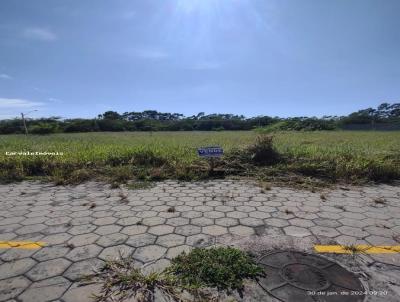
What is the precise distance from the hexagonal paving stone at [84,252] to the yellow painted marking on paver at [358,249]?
2294mm

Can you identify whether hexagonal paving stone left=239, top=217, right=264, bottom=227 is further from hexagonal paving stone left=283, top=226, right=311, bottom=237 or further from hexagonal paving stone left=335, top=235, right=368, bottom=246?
hexagonal paving stone left=335, top=235, right=368, bottom=246

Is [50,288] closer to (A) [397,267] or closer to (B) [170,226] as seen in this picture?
(B) [170,226]

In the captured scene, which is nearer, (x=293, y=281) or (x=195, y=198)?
(x=293, y=281)

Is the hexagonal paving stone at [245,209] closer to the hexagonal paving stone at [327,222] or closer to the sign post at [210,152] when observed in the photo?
the hexagonal paving stone at [327,222]

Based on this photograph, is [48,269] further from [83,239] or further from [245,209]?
[245,209]

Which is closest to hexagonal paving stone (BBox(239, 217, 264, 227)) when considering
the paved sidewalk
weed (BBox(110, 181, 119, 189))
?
the paved sidewalk

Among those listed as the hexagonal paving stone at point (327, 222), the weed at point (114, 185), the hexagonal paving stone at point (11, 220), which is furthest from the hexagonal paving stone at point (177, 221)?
the weed at point (114, 185)

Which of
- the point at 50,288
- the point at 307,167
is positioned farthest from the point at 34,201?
the point at 307,167

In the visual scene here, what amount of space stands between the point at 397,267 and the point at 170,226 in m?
2.41

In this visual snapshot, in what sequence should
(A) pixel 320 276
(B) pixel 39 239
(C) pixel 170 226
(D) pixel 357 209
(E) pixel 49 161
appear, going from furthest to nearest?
1. (E) pixel 49 161
2. (D) pixel 357 209
3. (C) pixel 170 226
4. (B) pixel 39 239
5. (A) pixel 320 276

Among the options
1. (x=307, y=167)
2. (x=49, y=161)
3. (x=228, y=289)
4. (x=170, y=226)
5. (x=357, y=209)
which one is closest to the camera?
(x=228, y=289)

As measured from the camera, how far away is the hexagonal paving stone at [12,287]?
2316 millimetres

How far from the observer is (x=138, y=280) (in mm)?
2451

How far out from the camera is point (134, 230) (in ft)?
11.7
